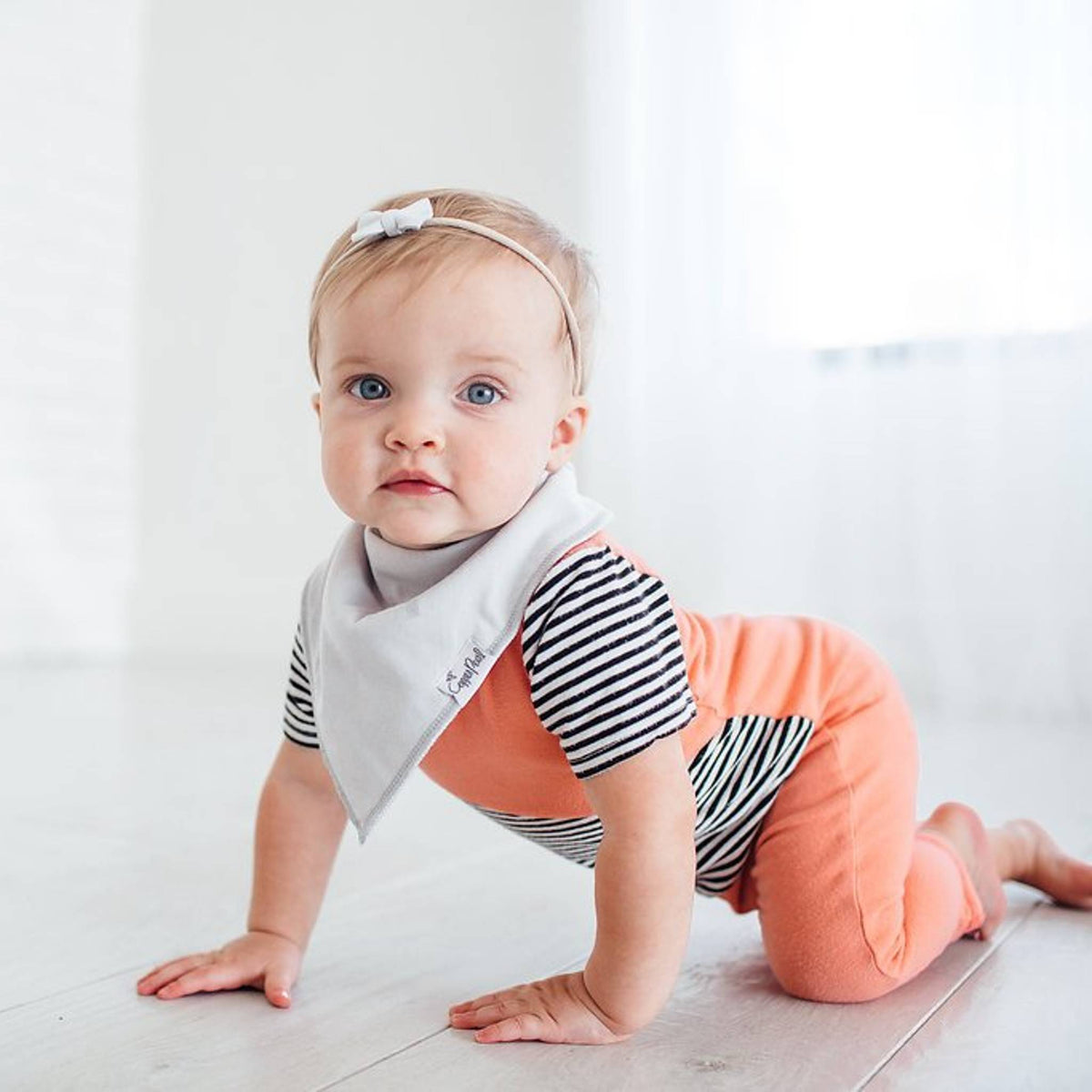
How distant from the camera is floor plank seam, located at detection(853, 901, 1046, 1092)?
0.81m

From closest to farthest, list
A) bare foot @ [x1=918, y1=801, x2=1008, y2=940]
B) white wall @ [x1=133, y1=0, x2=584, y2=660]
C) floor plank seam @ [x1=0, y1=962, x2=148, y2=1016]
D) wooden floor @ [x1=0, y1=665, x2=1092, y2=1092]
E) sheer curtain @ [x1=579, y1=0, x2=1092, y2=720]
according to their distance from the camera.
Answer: wooden floor @ [x1=0, y1=665, x2=1092, y2=1092]
floor plank seam @ [x1=0, y1=962, x2=148, y2=1016]
bare foot @ [x1=918, y1=801, x2=1008, y2=940]
sheer curtain @ [x1=579, y1=0, x2=1092, y2=720]
white wall @ [x1=133, y1=0, x2=584, y2=660]

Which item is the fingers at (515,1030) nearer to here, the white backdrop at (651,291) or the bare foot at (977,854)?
the bare foot at (977,854)

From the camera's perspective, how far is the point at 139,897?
1221 mm

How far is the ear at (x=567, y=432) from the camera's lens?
0.92 meters

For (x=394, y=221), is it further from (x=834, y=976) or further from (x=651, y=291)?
(x=651, y=291)

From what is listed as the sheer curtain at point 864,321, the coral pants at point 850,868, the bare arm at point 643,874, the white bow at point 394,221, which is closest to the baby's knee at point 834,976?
the coral pants at point 850,868

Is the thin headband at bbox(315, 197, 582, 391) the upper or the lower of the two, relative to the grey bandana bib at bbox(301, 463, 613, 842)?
upper

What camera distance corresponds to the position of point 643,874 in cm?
81

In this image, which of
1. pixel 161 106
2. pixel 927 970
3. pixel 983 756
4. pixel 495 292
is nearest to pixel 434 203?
pixel 495 292

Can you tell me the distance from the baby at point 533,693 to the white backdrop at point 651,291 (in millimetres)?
1643

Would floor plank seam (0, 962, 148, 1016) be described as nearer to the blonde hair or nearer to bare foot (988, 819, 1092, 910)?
the blonde hair

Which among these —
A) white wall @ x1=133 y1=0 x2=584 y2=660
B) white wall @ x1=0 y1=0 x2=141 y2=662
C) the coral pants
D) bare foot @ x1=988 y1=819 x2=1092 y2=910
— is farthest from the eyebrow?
white wall @ x1=0 y1=0 x2=141 y2=662

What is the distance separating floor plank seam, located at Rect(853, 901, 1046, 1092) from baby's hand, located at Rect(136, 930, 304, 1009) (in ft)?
1.20

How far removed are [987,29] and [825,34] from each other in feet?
1.01
